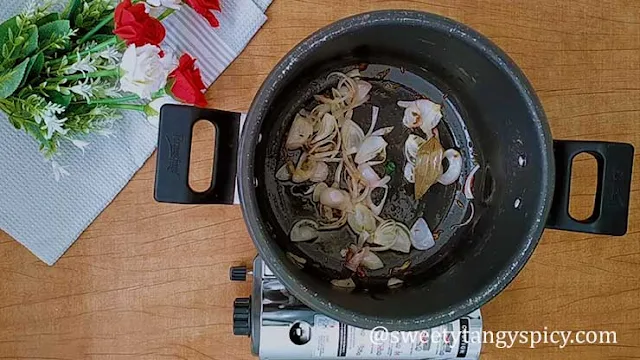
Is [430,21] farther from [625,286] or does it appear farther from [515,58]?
[625,286]

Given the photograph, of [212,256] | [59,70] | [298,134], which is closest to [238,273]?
[212,256]

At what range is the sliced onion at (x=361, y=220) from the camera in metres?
0.73

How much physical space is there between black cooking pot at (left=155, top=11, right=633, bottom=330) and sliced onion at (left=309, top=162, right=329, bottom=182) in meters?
0.03

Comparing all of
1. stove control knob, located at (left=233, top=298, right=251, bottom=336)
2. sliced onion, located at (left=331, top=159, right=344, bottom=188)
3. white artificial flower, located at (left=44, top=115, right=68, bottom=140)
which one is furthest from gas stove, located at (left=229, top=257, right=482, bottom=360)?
white artificial flower, located at (left=44, top=115, right=68, bottom=140)

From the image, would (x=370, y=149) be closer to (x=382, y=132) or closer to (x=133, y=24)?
(x=382, y=132)

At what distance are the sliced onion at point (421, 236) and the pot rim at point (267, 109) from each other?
14 centimetres

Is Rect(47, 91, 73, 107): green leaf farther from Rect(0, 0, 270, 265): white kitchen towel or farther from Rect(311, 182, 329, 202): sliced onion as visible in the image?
Rect(311, 182, 329, 202): sliced onion

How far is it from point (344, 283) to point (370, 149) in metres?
0.13

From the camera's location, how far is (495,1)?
76 centimetres

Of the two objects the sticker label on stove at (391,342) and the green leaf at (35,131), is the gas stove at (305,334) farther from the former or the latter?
the green leaf at (35,131)

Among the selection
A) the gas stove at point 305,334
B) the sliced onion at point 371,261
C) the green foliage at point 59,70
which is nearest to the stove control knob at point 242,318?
the gas stove at point 305,334

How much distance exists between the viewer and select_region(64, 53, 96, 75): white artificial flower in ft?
2.23

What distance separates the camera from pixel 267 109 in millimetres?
579

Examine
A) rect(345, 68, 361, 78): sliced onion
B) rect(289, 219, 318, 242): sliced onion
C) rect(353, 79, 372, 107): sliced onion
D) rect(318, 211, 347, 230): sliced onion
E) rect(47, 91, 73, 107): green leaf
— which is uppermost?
rect(345, 68, 361, 78): sliced onion
